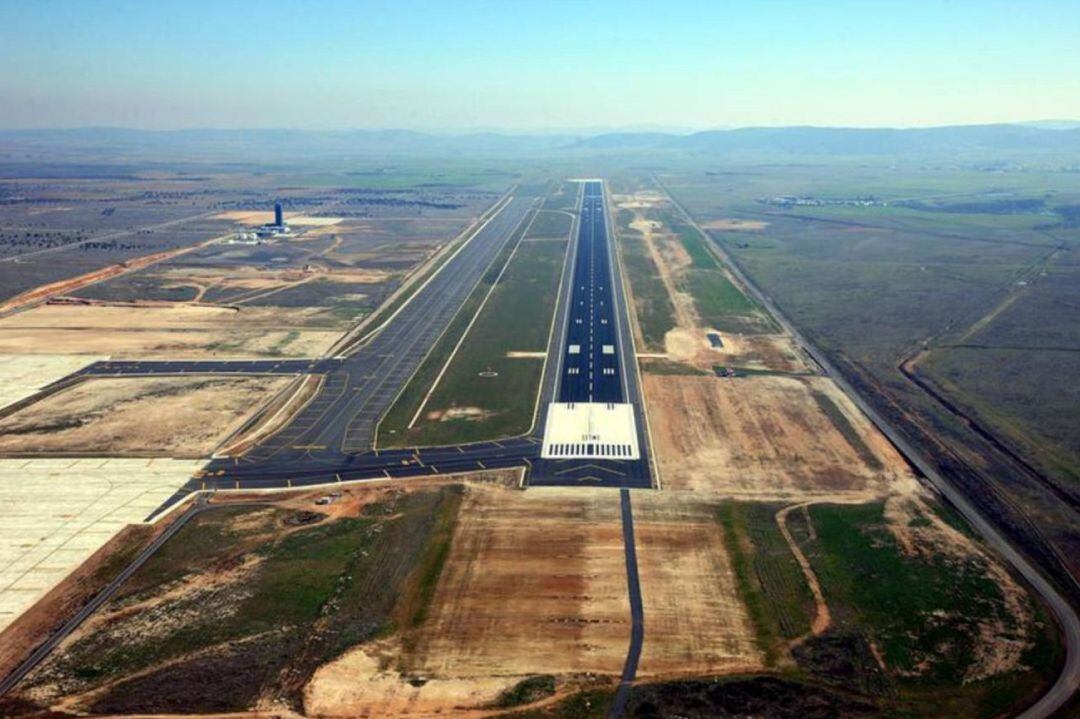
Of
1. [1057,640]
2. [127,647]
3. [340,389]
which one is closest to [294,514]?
[127,647]

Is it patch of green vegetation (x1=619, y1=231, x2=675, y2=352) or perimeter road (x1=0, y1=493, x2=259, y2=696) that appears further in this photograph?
patch of green vegetation (x1=619, y1=231, x2=675, y2=352)

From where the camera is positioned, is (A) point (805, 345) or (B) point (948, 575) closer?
(B) point (948, 575)

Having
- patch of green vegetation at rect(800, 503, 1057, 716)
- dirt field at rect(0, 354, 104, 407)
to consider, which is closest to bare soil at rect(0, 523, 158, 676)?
dirt field at rect(0, 354, 104, 407)

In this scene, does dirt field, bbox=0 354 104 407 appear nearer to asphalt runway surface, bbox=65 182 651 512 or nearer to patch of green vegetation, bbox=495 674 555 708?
asphalt runway surface, bbox=65 182 651 512

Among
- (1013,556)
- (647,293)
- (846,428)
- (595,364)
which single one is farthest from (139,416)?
(647,293)

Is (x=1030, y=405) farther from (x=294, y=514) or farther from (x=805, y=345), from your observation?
(x=294, y=514)

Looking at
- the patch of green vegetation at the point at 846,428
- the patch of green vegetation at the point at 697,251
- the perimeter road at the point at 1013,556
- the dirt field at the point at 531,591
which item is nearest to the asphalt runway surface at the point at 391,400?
the dirt field at the point at 531,591

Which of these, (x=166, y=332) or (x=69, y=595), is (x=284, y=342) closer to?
(x=166, y=332)
